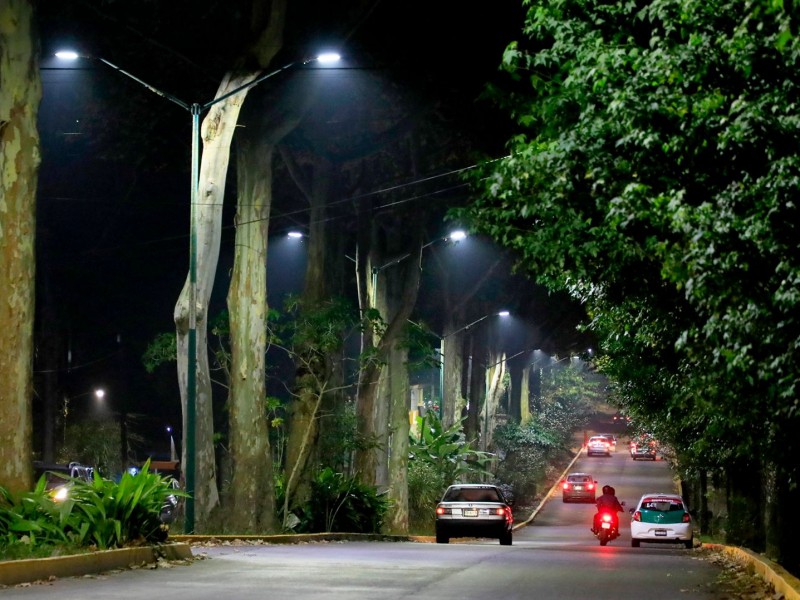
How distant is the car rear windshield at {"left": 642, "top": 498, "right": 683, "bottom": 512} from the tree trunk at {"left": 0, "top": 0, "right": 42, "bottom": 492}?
21.6 m

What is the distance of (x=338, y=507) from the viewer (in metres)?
32.4

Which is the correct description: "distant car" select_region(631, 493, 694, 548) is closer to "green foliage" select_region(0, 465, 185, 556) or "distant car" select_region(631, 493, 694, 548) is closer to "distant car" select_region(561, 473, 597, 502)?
"green foliage" select_region(0, 465, 185, 556)

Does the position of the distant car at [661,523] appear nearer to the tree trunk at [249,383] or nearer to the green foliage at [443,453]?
the tree trunk at [249,383]

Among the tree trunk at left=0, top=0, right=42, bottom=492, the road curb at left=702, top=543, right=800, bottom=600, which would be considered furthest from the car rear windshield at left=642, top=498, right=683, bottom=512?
the tree trunk at left=0, top=0, right=42, bottom=492

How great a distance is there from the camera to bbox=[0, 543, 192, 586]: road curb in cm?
1351

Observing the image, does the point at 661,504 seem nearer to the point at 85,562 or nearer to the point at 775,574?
the point at 775,574

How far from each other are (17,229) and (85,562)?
5297mm

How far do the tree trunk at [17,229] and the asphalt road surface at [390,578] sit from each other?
3084 millimetres

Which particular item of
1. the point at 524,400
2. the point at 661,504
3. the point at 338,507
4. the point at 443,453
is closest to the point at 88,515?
the point at 338,507

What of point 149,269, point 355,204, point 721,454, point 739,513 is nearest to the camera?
point 721,454

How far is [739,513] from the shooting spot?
34250 mm

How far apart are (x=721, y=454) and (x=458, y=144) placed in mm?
12507

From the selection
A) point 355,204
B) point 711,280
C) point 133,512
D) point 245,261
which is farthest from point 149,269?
point 711,280

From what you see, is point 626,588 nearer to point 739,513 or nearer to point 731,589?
point 731,589
